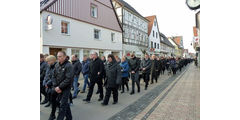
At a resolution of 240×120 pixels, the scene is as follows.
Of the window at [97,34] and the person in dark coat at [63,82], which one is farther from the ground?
the window at [97,34]

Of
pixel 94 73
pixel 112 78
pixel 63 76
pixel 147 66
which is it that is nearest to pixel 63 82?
pixel 63 76

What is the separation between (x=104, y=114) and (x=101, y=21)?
1498 cm

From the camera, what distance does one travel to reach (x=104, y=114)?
167 inches

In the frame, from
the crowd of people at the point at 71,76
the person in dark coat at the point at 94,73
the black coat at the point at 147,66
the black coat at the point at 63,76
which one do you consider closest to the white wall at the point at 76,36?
the crowd of people at the point at 71,76

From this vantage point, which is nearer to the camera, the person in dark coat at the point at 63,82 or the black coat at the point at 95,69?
the person in dark coat at the point at 63,82

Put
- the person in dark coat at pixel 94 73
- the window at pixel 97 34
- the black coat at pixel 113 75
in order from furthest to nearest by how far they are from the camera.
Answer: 1. the window at pixel 97 34
2. the person in dark coat at pixel 94 73
3. the black coat at pixel 113 75

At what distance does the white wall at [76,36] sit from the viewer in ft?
37.4

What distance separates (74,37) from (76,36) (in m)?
0.30

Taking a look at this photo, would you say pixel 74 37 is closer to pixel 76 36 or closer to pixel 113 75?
pixel 76 36

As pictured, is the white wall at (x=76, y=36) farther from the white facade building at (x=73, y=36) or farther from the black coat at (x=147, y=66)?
the black coat at (x=147, y=66)

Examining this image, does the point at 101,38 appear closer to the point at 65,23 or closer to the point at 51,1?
the point at 65,23

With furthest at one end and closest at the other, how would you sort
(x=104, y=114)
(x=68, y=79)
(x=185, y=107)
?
(x=185, y=107)
(x=104, y=114)
(x=68, y=79)

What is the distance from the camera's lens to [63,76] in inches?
135
